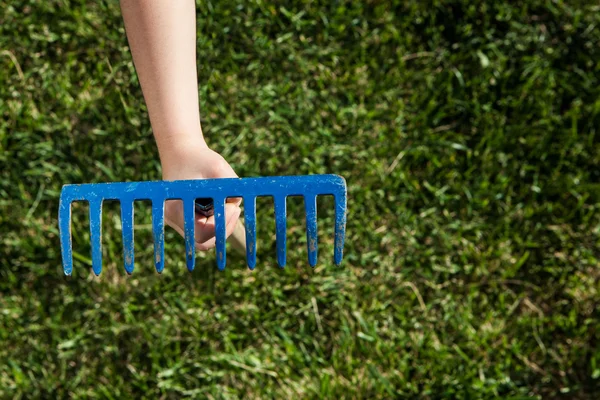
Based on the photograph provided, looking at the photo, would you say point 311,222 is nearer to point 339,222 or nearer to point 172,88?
point 339,222

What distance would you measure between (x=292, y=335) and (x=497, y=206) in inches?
40.9

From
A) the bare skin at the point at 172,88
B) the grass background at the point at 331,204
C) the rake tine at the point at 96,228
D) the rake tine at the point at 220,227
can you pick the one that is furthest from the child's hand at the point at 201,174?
the grass background at the point at 331,204

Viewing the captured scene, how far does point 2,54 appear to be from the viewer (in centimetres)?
Result: 287

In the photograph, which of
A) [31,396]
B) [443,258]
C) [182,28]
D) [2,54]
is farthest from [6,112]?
[443,258]

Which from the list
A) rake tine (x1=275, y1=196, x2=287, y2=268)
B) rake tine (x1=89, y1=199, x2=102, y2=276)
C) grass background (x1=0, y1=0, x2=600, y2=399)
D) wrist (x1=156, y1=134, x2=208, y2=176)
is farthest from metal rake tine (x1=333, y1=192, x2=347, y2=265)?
grass background (x1=0, y1=0, x2=600, y2=399)

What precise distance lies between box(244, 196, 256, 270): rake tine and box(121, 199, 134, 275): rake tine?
0.92 ft

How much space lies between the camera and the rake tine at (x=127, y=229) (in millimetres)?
1587

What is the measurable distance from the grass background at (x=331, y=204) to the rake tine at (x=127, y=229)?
1059 mm

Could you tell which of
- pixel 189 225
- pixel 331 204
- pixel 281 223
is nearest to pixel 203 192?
pixel 189 225

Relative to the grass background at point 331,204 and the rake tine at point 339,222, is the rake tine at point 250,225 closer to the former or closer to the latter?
the rake tine at point 339,222

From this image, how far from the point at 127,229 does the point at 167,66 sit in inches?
18.6

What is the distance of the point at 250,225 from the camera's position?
5.42 ft

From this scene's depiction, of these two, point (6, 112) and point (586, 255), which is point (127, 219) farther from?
point (586, 255)

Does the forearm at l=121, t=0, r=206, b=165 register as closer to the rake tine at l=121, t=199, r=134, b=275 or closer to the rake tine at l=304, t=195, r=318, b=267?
the rake tine at l=121, t=199, r=134, b=275
